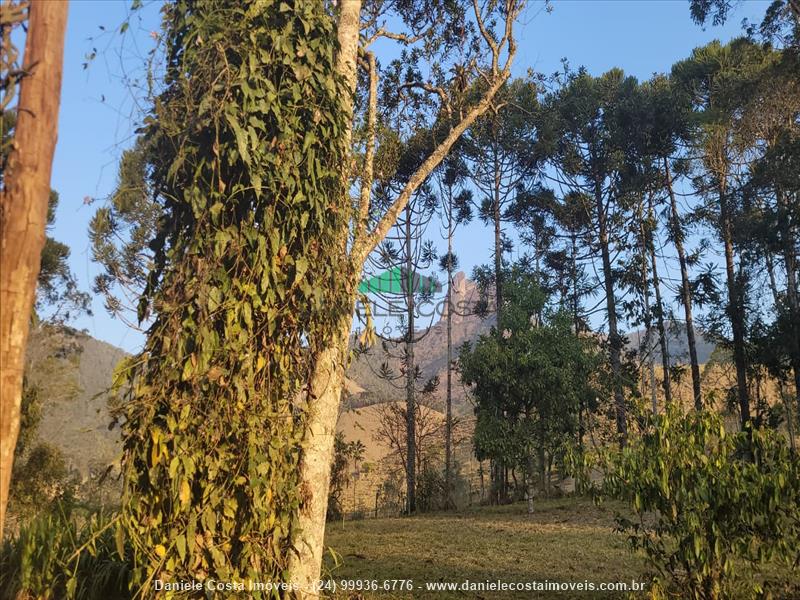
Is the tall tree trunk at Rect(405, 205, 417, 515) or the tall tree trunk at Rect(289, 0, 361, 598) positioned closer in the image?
the tall tree trunk at Rect(289, 0, 361, 598)

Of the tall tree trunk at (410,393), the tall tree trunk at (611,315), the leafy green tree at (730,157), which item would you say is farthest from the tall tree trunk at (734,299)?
the tall tree trunk at (410,393)

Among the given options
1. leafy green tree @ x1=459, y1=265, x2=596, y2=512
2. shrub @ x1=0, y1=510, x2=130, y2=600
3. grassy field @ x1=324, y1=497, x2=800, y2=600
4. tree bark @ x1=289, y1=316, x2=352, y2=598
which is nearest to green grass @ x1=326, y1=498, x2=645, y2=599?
grassy field @ x1=324, y1=497, x2=800, y2=600

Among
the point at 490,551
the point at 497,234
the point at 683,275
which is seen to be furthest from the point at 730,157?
the point at 490,551

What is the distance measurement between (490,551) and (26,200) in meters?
7.17

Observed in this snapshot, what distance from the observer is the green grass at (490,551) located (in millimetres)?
6199

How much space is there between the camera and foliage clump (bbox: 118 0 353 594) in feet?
10.9

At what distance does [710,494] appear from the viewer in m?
4.05

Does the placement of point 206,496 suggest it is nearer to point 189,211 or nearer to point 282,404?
point 282,404

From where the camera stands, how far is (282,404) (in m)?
3.73

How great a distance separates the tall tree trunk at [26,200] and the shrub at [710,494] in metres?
3.69

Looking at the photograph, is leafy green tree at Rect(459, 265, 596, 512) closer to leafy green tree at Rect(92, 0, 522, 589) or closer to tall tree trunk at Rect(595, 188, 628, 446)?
tall tree trunk at Rect(595, 188, 628, 446)

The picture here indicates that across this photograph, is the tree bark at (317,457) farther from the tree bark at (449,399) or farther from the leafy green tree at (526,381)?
the tree bark at (449,399)

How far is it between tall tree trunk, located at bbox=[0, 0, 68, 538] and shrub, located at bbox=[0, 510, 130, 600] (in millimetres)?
1795

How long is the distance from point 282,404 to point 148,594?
1.22 m
